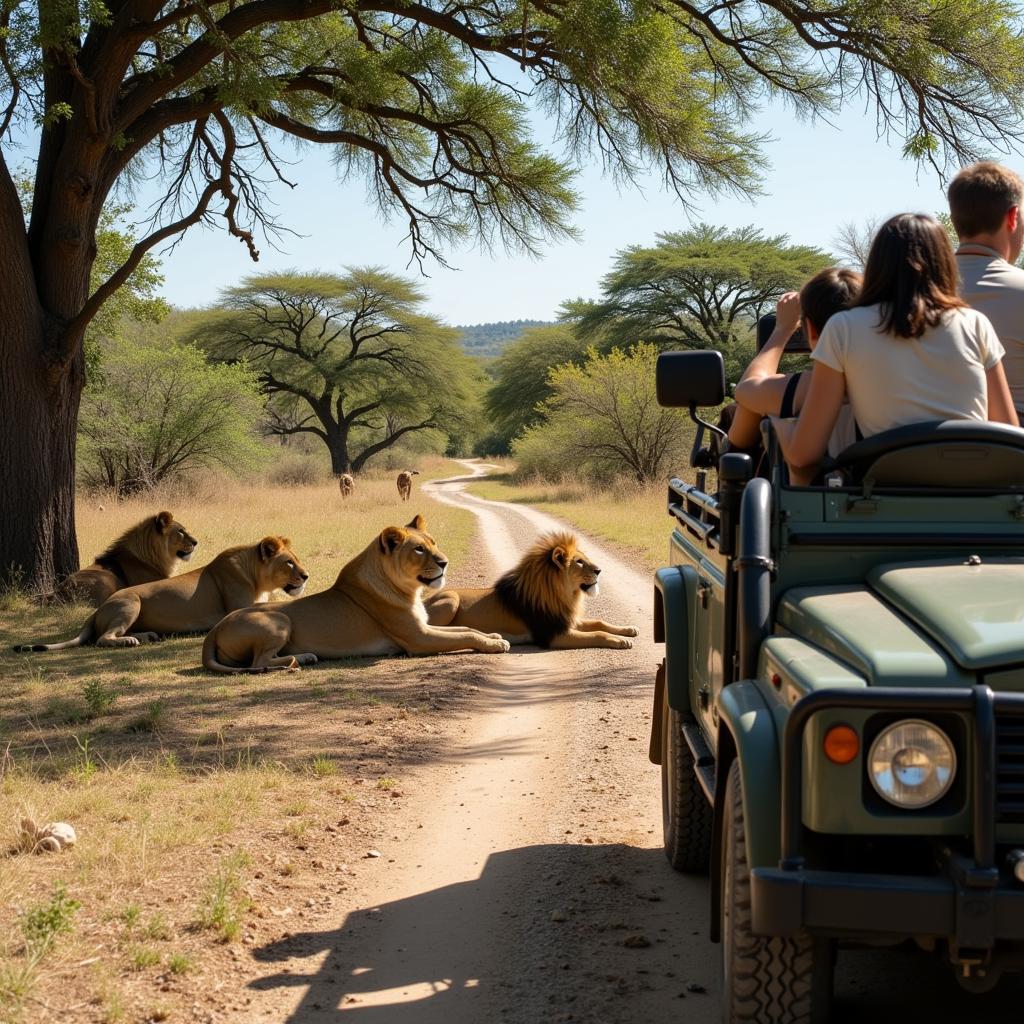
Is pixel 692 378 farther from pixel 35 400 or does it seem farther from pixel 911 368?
pixel 35 400

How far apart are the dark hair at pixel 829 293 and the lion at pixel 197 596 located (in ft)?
23.5

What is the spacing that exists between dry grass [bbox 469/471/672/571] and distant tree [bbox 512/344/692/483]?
101cm

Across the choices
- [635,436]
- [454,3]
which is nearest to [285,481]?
[635,436]

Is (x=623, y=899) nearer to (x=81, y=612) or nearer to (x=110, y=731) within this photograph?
(x=110, y=731)

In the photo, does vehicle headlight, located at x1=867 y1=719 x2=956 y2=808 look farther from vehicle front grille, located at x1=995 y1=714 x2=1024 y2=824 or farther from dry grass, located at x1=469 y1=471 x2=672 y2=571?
dry grass, located at x1=469 y1=471 x2=672 y2=571

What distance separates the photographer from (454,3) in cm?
1284

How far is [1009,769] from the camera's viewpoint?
243cm

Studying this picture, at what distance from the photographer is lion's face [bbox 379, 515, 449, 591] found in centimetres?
948

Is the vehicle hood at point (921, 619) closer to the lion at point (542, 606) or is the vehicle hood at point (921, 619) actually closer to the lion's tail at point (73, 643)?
the lion at point (542, 606)

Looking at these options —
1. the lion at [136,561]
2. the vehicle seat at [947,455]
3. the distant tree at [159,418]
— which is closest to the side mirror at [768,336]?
the vehicle seat at [947,455]

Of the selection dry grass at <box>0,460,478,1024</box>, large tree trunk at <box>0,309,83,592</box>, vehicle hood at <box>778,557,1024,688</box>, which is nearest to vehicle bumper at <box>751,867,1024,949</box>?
vehicle hood at <box>778,557,1024,688</box>

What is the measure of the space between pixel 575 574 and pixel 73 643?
409 cm

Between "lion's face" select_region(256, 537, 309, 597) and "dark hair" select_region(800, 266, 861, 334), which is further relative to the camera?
"lion's face" select_region(256, 537, 309, 597)

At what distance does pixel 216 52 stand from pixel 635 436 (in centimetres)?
2057
